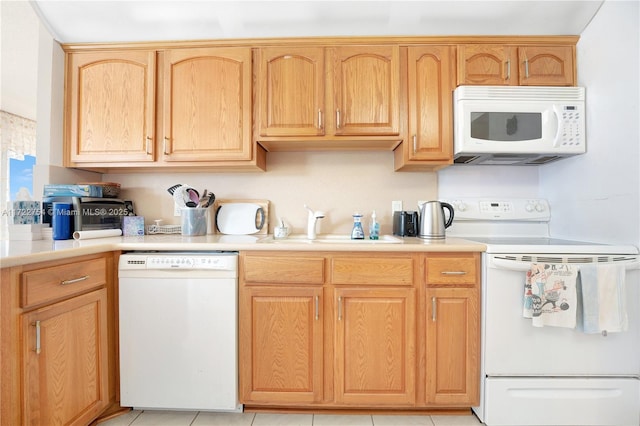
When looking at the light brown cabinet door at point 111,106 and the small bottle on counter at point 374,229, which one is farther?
the small bottle on counter at point 374,229

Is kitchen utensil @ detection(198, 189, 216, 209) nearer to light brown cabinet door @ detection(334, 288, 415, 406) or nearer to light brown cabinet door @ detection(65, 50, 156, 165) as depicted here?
light brown cabinet door @ detection(65, 50, 156, 165)

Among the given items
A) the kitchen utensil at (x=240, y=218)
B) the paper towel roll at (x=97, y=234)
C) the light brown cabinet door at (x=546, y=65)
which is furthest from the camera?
the kitchen utensil at (x=240, y=218)

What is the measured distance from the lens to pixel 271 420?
1503 mm

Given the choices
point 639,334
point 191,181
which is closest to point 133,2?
point 191,181

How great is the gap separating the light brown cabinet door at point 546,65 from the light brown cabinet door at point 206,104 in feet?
5.38

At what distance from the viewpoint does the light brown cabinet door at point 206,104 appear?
1798 mm

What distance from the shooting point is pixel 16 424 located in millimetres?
1023

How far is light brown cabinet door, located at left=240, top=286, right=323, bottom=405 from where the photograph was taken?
4.86 feet

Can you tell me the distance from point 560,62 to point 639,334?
152 cm

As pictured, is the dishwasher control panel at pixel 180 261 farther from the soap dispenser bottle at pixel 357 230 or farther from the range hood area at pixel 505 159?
the range hood area at pixel 505 159

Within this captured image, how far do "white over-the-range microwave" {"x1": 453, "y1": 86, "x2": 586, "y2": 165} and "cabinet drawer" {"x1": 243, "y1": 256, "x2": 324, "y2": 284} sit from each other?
3.56 ft

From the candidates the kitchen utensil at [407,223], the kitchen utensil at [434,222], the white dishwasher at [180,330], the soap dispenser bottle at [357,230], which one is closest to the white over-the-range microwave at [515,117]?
the kitchen utensil at [434,222]

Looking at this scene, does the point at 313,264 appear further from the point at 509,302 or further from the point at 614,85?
the point at 614,85

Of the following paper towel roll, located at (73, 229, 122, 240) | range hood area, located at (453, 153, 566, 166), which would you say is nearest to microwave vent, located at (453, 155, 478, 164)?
range hood area, located at (453, 153, 566, 166)
